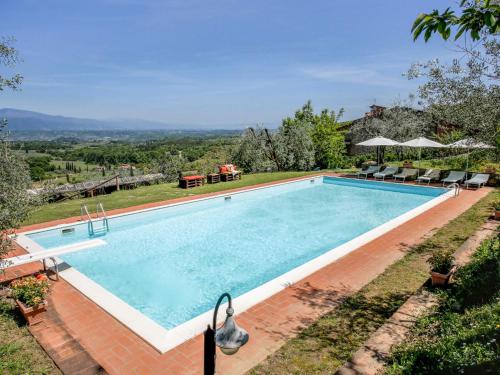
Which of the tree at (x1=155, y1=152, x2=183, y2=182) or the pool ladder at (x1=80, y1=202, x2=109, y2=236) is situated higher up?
the tree at (x1=155, y1=152, x2=183, y2=182)

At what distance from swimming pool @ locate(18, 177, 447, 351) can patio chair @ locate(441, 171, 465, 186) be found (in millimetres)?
1318

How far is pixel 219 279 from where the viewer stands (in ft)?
27.1

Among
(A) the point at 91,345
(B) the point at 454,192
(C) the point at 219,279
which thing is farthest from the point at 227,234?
(B) the point at 454,192

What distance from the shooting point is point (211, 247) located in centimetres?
1043

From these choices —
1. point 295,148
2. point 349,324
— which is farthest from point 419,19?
point 295,148

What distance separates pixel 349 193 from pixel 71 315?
48.8 feet

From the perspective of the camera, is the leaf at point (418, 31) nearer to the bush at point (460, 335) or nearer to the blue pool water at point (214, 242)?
the bush at point (460, 335)

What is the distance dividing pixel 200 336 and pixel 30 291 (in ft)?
9.32

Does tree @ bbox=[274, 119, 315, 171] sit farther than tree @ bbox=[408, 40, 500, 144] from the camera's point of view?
Yes

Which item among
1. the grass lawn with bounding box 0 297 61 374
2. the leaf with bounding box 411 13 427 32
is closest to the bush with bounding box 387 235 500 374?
the leaf with bounding box 411 13 427 32

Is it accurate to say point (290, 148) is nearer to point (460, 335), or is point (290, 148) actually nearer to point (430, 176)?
point (430, 176)

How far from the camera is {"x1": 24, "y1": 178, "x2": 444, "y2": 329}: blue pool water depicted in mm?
7828

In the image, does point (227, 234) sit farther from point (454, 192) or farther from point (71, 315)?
point (454, 192)

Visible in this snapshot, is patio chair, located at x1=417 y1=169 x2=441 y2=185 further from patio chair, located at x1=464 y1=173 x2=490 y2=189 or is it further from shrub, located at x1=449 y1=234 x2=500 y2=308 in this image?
shrub, located at x1=449 y1=234 x2=500 y2=308
